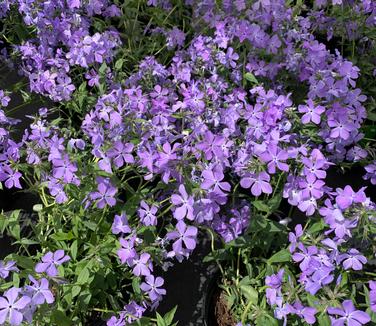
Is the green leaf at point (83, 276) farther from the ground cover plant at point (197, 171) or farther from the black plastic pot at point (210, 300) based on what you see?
the black plastic pot at point (210, 300)

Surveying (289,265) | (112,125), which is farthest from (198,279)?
(112,125)

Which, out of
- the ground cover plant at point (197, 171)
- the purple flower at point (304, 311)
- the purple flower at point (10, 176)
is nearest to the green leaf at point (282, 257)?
the ground cover plant at point (197, 171)

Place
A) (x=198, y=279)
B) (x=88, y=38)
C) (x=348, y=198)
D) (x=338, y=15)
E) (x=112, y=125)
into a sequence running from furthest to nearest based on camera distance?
(x=338, y=15)
(x=198, y=279)
(x=88, y=38)
(x=112, y=125)
(x=348, y=198)

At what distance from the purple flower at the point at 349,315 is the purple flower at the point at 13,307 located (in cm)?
69

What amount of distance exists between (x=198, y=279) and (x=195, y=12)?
3.47ft

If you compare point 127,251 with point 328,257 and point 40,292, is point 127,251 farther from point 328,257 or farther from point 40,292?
point 328,257

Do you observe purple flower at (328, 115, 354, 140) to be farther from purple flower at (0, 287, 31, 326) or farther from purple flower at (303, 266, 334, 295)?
purple flower at (0, 287, 31, 326)

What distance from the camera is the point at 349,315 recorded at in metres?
1.18

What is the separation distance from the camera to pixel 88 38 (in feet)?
5.70

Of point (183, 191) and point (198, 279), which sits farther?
point (198, 279)

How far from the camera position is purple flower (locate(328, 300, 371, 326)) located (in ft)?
3.84

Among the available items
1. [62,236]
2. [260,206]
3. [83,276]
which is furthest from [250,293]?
[62,236]

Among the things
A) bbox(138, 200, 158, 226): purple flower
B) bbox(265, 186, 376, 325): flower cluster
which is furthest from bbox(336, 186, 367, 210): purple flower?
bbox(138, 200, 158, 226): purple flower

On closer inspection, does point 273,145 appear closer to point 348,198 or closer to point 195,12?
point 348,198
